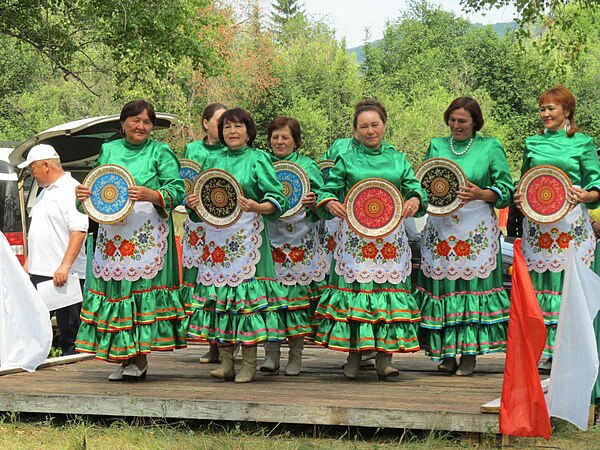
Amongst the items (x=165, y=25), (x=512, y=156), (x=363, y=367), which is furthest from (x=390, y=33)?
(x=363, y=367)

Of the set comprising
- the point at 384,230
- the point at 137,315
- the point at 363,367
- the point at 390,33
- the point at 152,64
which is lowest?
the point at 363,367

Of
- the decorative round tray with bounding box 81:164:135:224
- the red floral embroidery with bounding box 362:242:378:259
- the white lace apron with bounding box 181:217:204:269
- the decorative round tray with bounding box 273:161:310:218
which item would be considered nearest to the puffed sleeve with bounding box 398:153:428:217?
the red floral embroidery with bounding box 362:242:378:259

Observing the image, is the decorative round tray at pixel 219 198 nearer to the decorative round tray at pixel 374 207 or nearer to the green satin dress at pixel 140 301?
the green satin dress at pixel 140 301

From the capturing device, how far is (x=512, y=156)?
4634 cm

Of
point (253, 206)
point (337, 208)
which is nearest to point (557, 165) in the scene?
point (337, 208)

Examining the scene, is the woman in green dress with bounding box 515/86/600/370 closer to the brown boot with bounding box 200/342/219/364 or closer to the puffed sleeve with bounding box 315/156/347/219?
the puffed sleeve with bounding box 315/156/347/219

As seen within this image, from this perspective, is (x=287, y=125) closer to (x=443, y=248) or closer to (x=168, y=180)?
(x=168, y=180)

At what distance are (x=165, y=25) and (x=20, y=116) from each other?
22.9 metres

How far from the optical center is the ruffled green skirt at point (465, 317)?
320 inches

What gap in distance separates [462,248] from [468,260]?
97 mm

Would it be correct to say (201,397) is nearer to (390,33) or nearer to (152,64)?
(152,64)

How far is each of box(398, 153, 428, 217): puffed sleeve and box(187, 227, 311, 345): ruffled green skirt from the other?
103 cm

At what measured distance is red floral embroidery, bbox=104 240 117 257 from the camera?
25.1 feet

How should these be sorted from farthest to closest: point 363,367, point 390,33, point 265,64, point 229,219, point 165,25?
1. point 390,33
2. point 265,64
3. point 165,25
4. point 363,367
5. point 229,219
